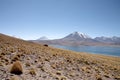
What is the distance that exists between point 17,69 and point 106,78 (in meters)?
9.87

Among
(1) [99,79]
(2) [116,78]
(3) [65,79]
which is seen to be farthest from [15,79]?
(2) [116,78]

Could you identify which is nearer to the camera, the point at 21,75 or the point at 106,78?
the point at 21,75

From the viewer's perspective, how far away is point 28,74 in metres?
11.6

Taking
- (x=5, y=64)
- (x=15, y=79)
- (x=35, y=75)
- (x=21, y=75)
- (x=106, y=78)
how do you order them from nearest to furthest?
(x=15, y=79) < (x=21, y=75) < (x=35, y=75) < (x=5, y=64) < (x=106, y=78)

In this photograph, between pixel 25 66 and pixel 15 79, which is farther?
pixel 25 66

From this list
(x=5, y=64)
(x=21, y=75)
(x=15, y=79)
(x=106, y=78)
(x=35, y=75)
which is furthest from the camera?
(x=106, y=78)

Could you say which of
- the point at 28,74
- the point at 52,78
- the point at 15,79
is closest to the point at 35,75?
the point at 28,74

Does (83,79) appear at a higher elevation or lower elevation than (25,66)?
lower

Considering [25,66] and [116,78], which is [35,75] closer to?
[25,66]

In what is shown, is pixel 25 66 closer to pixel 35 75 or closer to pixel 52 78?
pixel 35 75

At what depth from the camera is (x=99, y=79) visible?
14.4 m

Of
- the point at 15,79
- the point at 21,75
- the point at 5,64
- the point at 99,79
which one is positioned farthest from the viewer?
the point at 99,79

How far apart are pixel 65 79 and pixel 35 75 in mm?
2649

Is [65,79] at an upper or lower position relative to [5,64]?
lower
